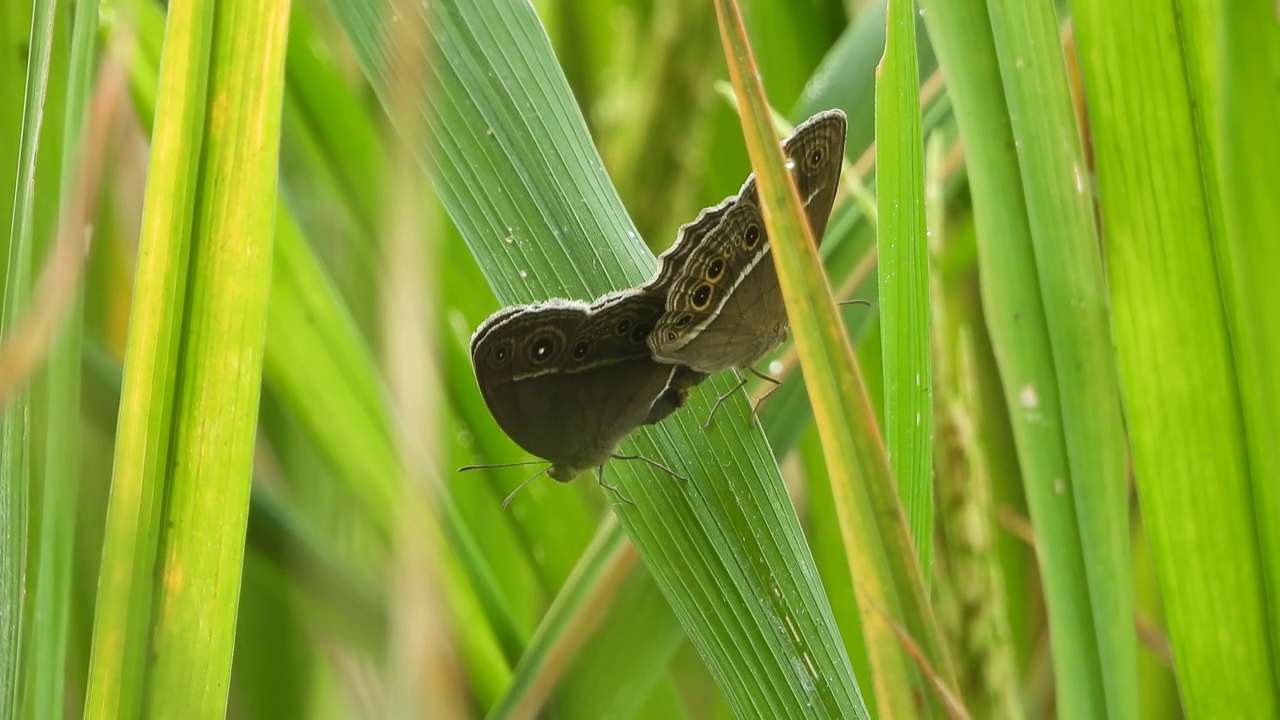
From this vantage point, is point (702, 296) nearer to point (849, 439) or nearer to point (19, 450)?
point (849, 439)

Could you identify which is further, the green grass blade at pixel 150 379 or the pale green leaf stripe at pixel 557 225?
the pale green leaf stripe at pixel 557 225

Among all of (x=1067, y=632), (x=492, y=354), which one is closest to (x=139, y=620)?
(x=492, y=354)

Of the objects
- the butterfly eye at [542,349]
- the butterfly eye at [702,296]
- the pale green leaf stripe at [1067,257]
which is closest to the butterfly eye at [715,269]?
the butterfly eye at [702,296]

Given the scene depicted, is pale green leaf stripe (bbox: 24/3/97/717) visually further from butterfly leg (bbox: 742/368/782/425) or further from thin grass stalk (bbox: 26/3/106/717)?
butterfly leg (bbox: 742/368/782/425)

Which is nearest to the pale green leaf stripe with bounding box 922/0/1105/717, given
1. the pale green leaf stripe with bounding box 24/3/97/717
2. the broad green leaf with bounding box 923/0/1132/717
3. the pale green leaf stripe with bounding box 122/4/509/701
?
the broad green leaf with bounding box 923/0/1132/717

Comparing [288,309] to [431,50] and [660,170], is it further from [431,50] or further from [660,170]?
[660,170]

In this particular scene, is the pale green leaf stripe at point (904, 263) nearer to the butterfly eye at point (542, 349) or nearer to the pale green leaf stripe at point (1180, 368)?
the pale green leaf stripe at point (1180, 368)
